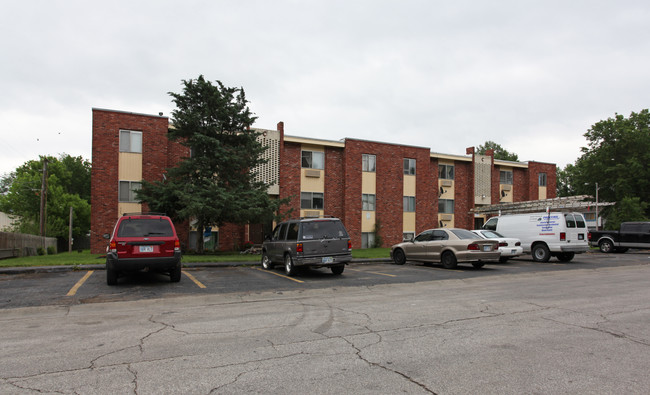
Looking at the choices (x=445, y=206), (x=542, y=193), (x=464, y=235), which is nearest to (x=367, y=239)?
(x=445, y=206)

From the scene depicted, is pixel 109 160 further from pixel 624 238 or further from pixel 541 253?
pixel 624 238

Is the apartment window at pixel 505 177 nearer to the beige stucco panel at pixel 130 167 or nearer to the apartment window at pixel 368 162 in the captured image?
the apartment window at pixel 368 162

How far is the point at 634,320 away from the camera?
670cm

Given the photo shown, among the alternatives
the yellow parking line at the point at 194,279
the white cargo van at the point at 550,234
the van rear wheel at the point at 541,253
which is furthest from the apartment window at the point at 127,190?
the van rear wheel at the point at 541,253

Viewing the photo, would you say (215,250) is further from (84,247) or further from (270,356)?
(84,247)

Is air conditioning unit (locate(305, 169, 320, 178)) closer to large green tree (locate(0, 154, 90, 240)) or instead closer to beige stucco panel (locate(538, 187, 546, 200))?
beige stucco panel (locate(538, 187, 546, 200))

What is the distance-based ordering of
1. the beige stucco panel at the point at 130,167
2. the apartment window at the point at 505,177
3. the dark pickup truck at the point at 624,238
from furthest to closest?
the apartment window at the point at 505,177 < the dark pickup truck at the point at 624,238 < the beige stucco panel at the point at 130,167

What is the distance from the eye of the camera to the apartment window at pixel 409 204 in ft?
107

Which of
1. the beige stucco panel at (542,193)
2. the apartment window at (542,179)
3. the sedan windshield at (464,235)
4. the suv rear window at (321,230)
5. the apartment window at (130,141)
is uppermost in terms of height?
the apartment window at (130,141)

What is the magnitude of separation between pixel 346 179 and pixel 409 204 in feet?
19.8

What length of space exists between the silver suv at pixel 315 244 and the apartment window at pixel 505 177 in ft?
94.5

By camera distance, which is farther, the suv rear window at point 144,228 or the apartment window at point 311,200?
the apartment window at point 311,200

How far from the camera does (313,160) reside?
1176 inches

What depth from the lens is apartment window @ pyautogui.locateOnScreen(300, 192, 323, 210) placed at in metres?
29.4
